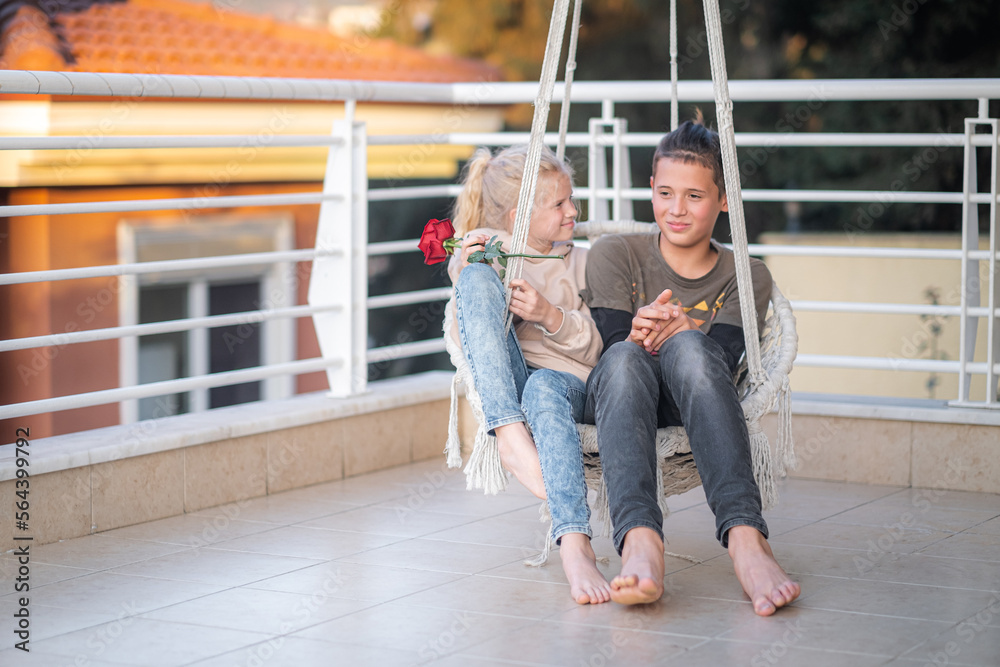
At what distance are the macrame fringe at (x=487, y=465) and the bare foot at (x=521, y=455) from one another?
0.04 meters

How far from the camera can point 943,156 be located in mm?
7676

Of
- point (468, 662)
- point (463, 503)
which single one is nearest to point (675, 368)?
point (468, 662)

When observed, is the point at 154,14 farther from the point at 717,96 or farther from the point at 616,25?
the point at 717,96

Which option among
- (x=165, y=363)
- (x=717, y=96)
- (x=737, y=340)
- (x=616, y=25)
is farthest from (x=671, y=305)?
(x=616, y=25)

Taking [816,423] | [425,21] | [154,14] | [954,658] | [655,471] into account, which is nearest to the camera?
[954,658]

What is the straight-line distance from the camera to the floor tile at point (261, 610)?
2.17 m

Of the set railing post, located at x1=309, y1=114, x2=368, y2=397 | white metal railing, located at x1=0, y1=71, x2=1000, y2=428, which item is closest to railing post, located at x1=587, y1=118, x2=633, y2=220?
white metal railing, located at x1=0, y1=71, x2=1000, y2=428

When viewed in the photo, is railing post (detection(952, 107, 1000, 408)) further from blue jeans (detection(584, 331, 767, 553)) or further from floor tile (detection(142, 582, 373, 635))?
floor tile (detection(142, 582, 373, 635))

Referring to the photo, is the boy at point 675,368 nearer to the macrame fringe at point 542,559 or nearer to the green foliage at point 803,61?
the macrame fringe at point 542,559

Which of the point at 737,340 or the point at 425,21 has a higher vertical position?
the point at 425,21

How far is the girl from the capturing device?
2371 mm

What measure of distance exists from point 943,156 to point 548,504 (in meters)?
6.12

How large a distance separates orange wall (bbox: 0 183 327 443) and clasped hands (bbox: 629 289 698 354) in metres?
4.42

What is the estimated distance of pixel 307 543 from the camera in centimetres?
278
